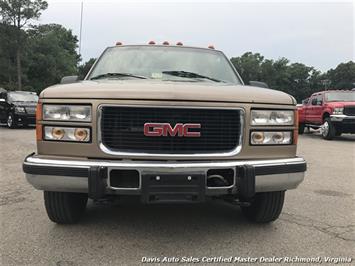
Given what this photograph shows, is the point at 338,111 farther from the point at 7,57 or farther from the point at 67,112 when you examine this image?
the point at 7,57

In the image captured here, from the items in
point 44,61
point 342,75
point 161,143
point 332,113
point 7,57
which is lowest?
point 332,113

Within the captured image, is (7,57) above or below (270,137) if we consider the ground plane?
above

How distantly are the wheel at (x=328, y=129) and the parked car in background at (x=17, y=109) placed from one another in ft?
36.5

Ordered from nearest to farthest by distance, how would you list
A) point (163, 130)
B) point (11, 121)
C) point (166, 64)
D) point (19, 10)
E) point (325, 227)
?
1. point (163, 130)
2. point (325, 227)
3. point (166, 64)
4. point (11, 121)
5. point (19, 10)

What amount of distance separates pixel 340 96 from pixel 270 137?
13463mm

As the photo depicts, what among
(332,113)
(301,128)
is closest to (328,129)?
(332,113)

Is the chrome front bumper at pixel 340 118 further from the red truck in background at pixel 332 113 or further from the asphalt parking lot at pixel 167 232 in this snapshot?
the asphalt parking lot at pixel 167 232

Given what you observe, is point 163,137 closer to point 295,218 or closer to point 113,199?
point 113,199

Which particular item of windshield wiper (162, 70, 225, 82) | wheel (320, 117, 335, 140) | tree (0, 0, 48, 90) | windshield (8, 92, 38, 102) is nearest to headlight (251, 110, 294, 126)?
windshield wiper (162, 70, 225, 82)

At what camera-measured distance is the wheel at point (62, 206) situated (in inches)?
159

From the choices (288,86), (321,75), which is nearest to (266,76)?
(288,86)

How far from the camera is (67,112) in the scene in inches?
143

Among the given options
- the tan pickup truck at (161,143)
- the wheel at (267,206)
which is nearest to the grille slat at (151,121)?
the tan pickup truck at (161,143)

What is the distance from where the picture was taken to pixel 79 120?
3.58 m
